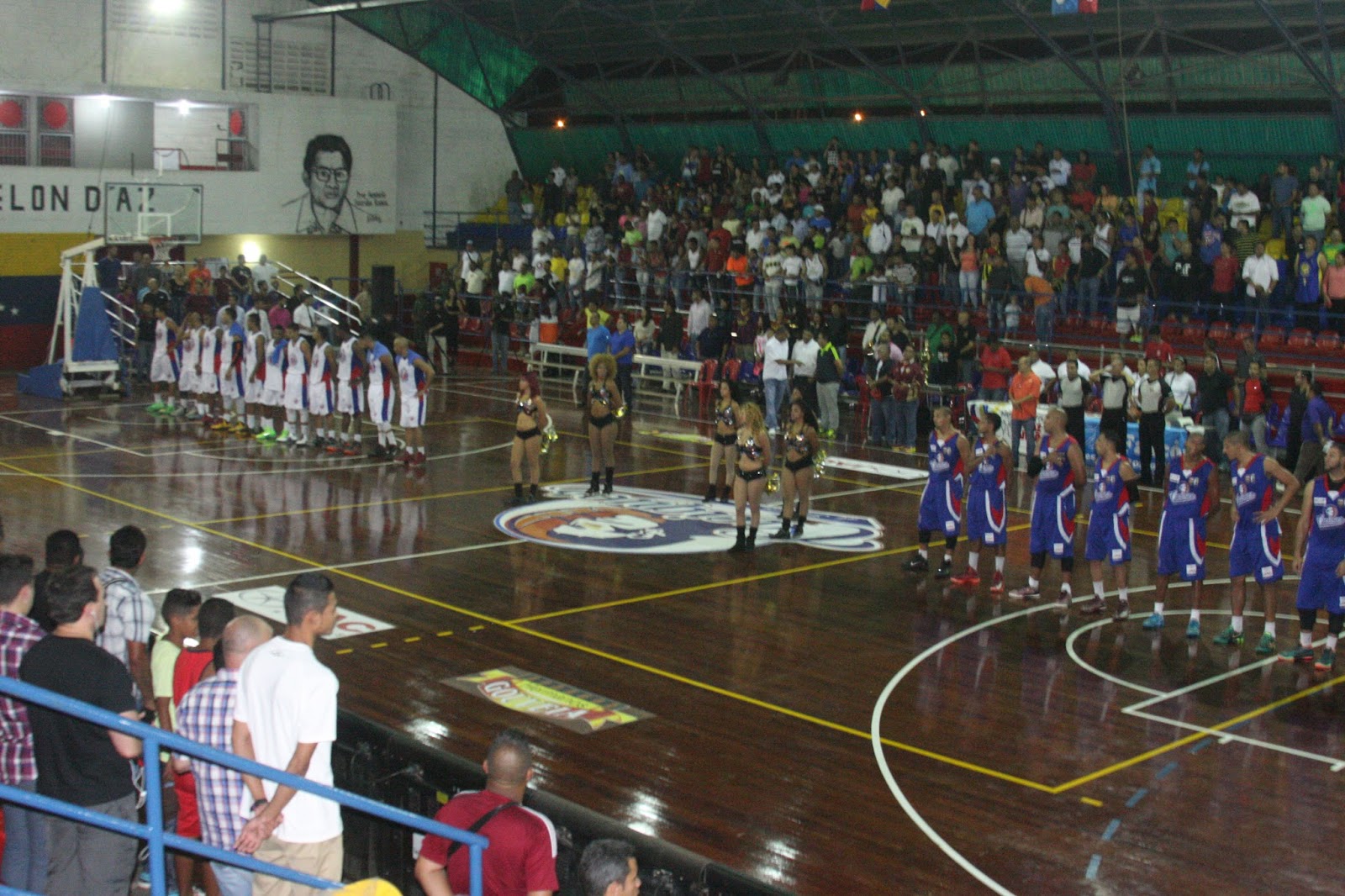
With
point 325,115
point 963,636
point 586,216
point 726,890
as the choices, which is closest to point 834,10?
point 586,216

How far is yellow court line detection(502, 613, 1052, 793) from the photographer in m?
10.2

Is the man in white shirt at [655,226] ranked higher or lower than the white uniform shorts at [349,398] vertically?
higher

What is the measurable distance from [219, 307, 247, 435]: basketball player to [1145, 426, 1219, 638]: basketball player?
1531 cm

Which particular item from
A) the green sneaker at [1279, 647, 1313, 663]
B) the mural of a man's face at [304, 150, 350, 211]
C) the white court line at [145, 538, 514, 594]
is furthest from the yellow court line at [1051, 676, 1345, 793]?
the mural of a man's face at [304, 150, 350, 211]

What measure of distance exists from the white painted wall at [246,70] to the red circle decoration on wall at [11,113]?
1.20ft

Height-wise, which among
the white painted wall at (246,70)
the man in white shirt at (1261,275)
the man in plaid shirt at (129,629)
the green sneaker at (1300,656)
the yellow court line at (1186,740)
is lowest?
the yellow court line at (1186,740)

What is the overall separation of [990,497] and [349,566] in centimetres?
673

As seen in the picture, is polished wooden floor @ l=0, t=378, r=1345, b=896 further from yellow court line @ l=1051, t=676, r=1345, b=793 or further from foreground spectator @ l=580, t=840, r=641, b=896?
foreground spectator @ l=580, t=840, r=641, b=896

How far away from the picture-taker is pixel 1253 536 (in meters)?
13.3

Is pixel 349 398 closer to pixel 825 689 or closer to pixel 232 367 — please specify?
pixel 232 367

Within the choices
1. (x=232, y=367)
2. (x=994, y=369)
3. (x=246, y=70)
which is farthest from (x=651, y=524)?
(x=246, y=70)

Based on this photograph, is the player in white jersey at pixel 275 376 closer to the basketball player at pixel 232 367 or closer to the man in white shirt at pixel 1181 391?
the basketball player at pixel 232 367

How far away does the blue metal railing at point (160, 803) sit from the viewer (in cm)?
464

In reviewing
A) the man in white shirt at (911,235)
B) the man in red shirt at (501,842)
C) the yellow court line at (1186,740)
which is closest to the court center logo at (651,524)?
the yellow court line at (1186,740)
